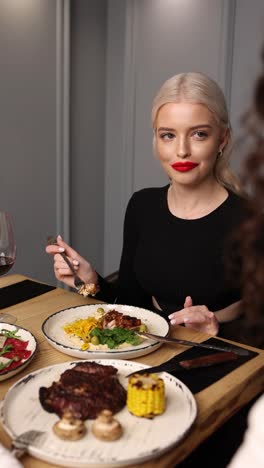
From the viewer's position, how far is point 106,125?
13.1 ft

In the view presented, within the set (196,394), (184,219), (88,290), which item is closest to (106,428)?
(196,394)

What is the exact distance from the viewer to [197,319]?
1.39 metres

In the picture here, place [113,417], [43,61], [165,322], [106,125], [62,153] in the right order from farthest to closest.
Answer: [106,125] → [62,153] → [43,61] → [165,322] → [113,417]

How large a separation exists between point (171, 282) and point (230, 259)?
1.09 metres

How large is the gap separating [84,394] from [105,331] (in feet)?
1.08

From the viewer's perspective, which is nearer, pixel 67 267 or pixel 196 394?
pixel 196 394

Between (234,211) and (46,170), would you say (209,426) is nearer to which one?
(234,211)

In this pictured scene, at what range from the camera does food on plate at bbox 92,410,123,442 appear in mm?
825

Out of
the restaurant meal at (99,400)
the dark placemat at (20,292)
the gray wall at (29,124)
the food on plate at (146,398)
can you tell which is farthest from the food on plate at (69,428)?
the gray wall at (29,124)

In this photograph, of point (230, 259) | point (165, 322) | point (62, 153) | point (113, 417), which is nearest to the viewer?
point (230, 259)

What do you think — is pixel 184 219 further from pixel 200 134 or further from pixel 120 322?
pixel 120 322

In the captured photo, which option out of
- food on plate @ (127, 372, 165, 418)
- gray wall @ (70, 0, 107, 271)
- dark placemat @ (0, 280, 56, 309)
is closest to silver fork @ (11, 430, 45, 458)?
food on plate @ (127, 372, 165, 418)

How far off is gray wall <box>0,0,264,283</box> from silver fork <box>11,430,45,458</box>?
101 inches

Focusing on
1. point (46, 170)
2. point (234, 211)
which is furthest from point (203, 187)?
point (46, 170)
